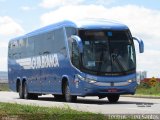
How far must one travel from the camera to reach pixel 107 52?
85.9ft

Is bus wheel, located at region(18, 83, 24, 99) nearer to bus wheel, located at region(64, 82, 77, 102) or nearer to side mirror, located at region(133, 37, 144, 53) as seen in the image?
bus wheel, located at region(64, 82, 77, 102)

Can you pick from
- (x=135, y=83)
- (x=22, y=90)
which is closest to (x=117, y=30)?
(x=135, y=83)

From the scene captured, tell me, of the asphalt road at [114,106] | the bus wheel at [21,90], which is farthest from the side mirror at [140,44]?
the bus wheel at [21,90]

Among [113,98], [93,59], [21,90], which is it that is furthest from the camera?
[21,90]

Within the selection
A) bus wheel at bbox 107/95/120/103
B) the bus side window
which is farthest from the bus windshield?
bus wheel at bbox 107/95/120/103

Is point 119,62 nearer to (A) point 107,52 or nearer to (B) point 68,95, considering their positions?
(A) point 107,52

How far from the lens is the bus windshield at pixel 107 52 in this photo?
1025 inches

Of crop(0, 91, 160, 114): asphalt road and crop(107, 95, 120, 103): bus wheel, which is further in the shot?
crop(107, 95, 120, 103): bus wheel

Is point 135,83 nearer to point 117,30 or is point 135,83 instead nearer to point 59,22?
point 117,30

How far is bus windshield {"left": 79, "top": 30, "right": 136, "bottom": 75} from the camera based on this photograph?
2603cm

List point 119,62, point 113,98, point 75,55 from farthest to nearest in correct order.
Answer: point 113,98 < point 75,55 < point 119,62

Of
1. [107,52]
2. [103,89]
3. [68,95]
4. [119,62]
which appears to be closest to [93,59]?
[107,52]

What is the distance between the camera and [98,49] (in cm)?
2616

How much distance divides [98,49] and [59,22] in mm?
3775
